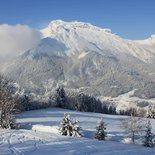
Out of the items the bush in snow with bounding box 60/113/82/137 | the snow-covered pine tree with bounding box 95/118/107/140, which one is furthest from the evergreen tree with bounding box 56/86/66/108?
the bush in snow with bounding box 60/113/82/137

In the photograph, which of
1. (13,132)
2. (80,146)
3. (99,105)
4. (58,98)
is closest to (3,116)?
(13,132)

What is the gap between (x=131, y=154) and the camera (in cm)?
3888

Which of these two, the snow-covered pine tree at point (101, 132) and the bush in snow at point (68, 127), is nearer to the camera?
the bush in snow at point (68, 127)

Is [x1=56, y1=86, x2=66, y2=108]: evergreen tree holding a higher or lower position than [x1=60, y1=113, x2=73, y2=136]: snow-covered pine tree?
higher

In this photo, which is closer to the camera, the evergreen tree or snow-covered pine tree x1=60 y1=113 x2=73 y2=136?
snow-covered pine tree x1=60 y1=113 x2=73 y2=136

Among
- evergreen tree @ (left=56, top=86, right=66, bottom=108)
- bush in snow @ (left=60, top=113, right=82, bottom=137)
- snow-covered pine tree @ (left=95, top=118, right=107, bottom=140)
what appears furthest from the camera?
evergreen tree @ (left=56, top=86, right=66, bottom=108)

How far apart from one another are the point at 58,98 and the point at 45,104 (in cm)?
1059

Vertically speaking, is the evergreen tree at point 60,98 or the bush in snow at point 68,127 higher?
the evergreen tree at point 60,98

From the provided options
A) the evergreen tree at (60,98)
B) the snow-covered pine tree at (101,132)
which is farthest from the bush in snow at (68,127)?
the evergreen tree at (60,98)

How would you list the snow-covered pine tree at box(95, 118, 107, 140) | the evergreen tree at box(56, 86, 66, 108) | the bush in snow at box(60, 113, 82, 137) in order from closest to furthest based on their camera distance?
the bush in snow at box(60, 113, 82, 137) < the snow-covered pine tree at box(95, 118, 107, 140) < the evergreen tree at box(56, 86, 66, 108)

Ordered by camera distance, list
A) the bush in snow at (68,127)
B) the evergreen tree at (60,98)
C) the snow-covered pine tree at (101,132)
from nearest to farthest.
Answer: the bush in snow at (68,127) → the snow-covered pine tree at (101,132) → the evergreen tree at (60,98)

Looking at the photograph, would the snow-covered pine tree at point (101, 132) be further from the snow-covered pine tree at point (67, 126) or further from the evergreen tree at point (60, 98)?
the evergreen tree at point (60, 98)

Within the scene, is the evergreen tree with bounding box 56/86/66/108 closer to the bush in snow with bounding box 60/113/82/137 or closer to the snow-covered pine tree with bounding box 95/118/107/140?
the snow-covered pine tree with bounding box 95/118/107/140

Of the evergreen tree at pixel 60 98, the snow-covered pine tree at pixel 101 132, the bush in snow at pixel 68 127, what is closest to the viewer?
the bush in snow at pixel 68 127
